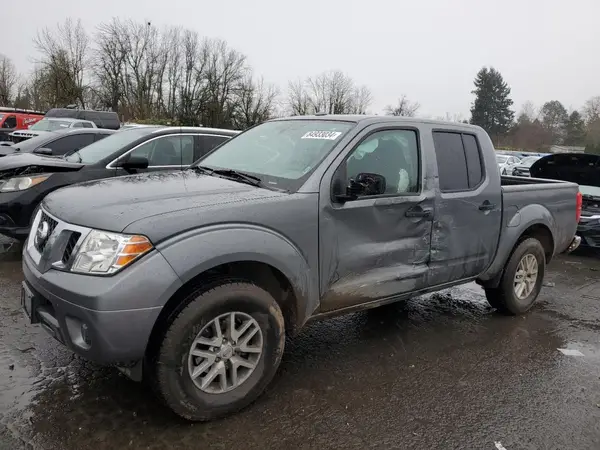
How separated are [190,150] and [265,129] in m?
3.21

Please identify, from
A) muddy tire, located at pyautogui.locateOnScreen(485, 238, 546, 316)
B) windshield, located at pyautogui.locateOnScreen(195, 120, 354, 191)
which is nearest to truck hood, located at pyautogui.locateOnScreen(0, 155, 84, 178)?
windshield, located at pyautogui.locateOnScreen(195, 120, 354, 191)

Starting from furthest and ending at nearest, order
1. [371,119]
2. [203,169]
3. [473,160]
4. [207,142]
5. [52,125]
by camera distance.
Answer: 1. [52,125]
2. [207,142]
3. [473,160]
4. [203,169]
5. [371,119]

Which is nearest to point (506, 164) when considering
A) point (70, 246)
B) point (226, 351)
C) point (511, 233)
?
point (511, 233)

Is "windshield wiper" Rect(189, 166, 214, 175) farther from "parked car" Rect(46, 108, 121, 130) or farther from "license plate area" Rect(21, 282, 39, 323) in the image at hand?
"parked car" Rect(46, 108, 121, 130)

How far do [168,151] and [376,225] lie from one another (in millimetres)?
4327

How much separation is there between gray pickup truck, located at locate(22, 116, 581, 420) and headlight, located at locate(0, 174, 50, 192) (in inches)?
119

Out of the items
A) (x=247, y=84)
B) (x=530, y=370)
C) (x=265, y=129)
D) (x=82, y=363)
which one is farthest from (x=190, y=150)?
(x=247, y=84)

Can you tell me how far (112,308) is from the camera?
2.43 m

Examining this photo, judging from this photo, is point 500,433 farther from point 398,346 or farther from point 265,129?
point 265,129

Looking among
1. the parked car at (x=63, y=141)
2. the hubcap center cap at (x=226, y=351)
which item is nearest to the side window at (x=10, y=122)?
the parked car at (x=63, y=141)

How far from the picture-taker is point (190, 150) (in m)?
7.15

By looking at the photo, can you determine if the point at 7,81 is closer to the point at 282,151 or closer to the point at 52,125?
the point at 52,125

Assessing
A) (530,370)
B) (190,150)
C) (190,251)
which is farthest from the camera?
(190,150)

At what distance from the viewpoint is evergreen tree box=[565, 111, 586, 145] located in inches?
2469
